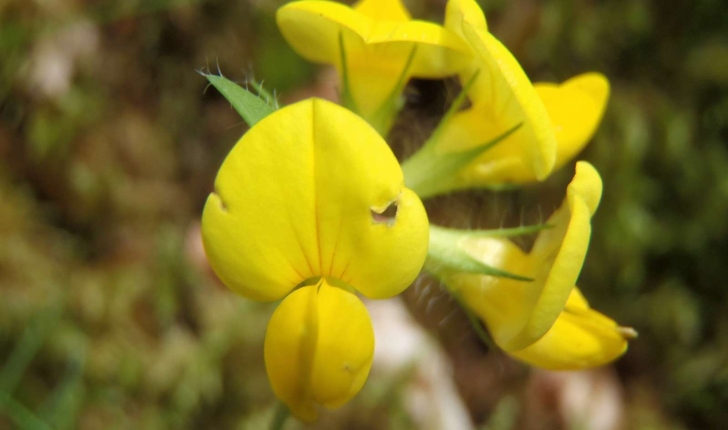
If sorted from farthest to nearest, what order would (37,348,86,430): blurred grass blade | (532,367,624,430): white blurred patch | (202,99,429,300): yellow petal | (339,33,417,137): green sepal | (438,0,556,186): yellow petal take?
(532,367,624,430): white blurred patch → (37,348,86,430): blurred grass blade → (339,33,417,137): green sepal → (438,0,556,186): yellow petal → (202,99,429,300): yellow petal

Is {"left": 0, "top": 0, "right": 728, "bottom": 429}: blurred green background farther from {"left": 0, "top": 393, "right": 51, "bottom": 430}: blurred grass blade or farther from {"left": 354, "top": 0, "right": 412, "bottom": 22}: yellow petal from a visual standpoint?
{"left": 354, "top": 0, "right": 412, "bottom": 22}: yellow petal

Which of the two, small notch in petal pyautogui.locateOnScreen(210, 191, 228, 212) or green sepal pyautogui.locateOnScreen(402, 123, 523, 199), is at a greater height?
small notch in petal pyautogui.locateOnScreen(210, 191, 228, 212)

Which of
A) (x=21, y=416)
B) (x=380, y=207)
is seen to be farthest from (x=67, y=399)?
(x=380, y=207)

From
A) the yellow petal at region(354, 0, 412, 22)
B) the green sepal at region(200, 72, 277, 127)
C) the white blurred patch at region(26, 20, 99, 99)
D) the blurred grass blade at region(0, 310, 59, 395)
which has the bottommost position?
the blurred grass blade at region(0, 310, 59, 395)

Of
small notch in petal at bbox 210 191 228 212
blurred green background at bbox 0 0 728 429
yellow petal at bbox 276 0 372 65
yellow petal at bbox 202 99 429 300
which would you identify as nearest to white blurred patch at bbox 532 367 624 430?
blurred green background at bbox 0 0 728 429

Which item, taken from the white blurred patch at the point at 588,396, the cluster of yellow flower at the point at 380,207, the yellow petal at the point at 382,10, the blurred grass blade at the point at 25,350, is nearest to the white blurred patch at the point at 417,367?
the white blurred patch at the point at 588,396

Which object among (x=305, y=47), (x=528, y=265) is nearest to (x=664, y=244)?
(x=528, y=265)

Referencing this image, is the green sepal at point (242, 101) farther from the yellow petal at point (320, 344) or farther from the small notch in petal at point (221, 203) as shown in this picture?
the yellow petal at point (320, 344)
